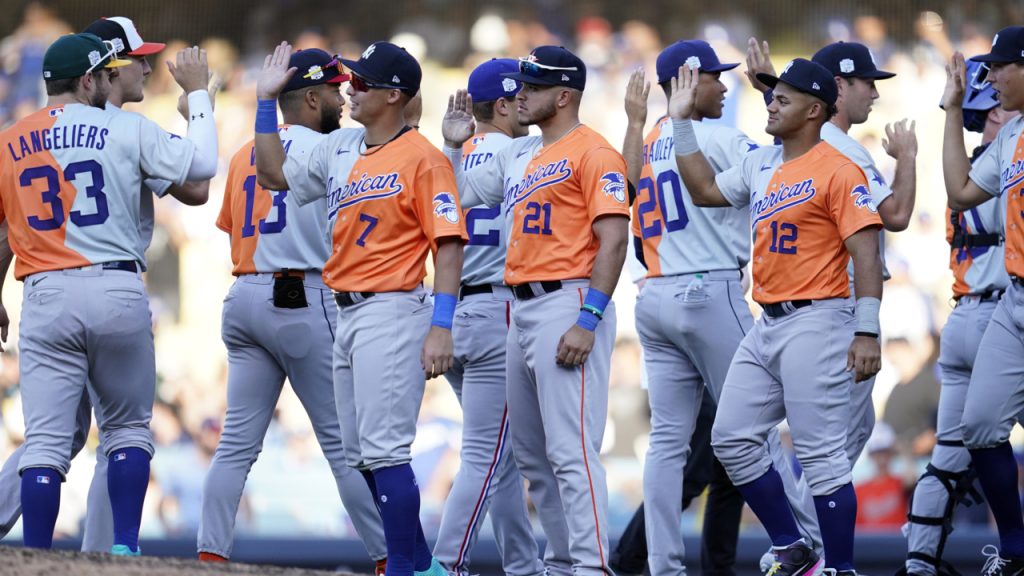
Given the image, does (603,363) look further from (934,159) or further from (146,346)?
(934,159)

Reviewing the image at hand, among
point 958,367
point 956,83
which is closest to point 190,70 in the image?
point 956,83

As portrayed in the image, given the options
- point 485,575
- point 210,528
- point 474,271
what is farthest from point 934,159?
point 210,528

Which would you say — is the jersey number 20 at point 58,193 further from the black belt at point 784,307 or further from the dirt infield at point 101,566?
the black belt at point 784,307

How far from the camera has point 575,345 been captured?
485cm

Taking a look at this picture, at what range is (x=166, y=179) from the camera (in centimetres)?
512

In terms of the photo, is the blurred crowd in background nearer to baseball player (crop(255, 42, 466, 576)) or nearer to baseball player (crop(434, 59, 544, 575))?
baseball player (crop(434, 59, 544, 575))

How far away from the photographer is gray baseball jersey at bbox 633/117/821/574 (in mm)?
5578

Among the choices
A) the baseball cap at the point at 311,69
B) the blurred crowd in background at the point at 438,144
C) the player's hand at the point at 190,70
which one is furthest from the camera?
the blurred crowd in background at the point at 438,144

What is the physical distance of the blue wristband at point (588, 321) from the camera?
16.0 feet

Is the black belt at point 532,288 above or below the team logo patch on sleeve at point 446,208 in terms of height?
below

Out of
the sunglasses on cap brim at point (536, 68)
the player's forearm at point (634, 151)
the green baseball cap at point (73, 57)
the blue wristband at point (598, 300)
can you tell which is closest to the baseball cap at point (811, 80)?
the player's forearm at point (634, 151)

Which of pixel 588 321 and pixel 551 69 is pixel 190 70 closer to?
pixel 551 69

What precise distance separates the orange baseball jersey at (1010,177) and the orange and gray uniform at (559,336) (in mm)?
1509

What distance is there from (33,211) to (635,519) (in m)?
2.96
